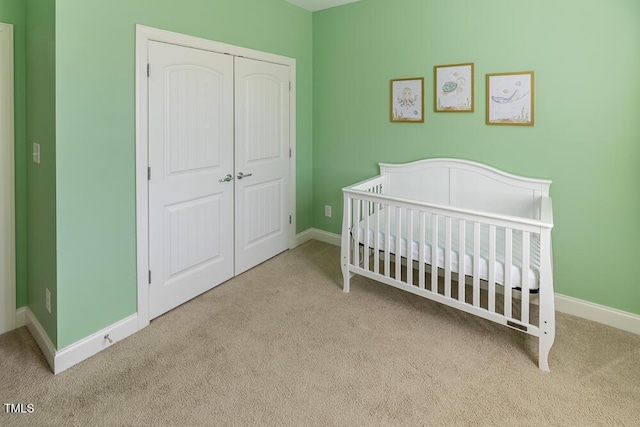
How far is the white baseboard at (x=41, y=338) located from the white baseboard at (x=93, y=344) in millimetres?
40

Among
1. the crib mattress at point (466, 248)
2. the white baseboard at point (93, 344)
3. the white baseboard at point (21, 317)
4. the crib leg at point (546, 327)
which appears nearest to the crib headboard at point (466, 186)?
the crib mattress at point (466, 248)

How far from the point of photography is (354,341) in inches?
88.9

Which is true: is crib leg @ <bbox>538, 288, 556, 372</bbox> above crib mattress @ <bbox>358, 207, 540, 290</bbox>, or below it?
below

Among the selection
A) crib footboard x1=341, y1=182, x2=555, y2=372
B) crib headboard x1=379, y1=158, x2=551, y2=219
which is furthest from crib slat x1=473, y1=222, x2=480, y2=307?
crib headboard x1=379, y1=158, x2=551, y2=219

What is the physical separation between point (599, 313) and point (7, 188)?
3.77 meters

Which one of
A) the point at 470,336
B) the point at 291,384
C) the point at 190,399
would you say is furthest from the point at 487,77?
the point at 190,399

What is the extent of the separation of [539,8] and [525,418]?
8.06 feet

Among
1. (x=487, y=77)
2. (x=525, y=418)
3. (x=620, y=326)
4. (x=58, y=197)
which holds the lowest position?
(x=525, y=418)

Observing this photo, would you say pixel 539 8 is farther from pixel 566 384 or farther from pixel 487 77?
pixel 566 384

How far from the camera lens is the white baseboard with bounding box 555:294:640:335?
7.68 feet

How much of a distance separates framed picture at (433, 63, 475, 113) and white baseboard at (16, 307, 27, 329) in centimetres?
324

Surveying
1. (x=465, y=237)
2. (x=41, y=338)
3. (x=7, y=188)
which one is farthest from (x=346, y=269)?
(x=7, y=188)

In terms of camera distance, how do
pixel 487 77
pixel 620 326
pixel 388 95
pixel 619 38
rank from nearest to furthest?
pixel 619 38
pixel 620 326
pixel 487 77
pixel 388 95

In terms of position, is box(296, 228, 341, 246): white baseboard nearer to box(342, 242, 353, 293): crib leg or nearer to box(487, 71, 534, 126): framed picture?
box(342, 242, 353, 293): crib leg
